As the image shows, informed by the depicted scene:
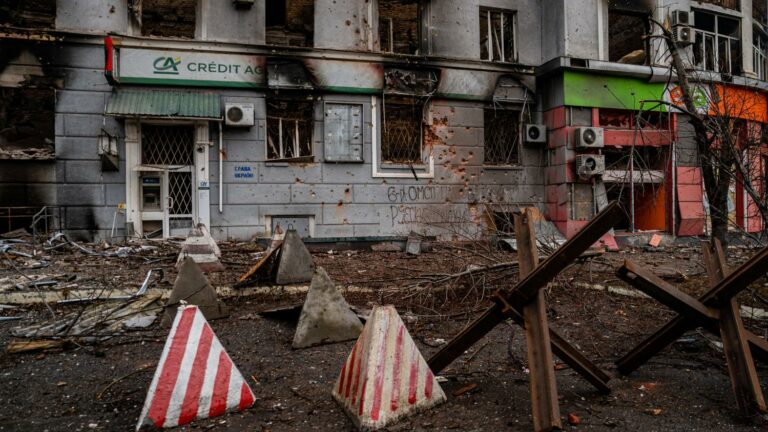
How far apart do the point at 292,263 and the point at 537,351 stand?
13.9ft

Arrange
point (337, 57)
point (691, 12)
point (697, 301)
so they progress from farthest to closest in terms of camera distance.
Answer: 1. point (691, 12)
2. point (337, 57)
3. point (697, 301)

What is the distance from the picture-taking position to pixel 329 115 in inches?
461

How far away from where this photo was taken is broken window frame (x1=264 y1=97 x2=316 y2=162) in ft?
37.8

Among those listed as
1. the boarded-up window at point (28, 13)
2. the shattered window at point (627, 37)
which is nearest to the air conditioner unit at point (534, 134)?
the shattered window at point (627, 37)

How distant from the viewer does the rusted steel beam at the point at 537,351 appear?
2.37m

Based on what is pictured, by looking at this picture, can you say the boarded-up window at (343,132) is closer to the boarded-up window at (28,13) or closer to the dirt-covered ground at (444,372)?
the dirt-covered ground at (444,372)

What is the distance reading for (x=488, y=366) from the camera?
377cm

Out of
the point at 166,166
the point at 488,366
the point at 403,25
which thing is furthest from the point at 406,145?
the point at 488,366

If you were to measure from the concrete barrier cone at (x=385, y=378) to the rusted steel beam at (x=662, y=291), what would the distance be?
4.31 feet

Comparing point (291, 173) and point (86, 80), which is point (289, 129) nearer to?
point (291, 173)

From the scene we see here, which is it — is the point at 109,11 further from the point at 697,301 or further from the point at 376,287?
the point at 697,301

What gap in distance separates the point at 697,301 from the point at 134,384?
3897 millimetres

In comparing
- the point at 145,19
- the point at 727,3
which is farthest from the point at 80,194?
the point at 727,3

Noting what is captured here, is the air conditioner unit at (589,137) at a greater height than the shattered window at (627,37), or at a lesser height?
lesser
